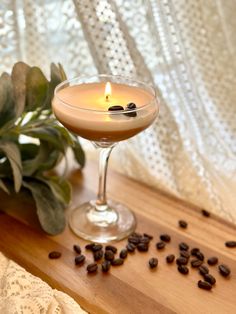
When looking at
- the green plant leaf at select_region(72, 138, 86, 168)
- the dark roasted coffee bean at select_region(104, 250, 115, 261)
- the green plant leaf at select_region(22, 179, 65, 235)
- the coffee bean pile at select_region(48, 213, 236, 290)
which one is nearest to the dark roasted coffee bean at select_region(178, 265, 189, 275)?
the coffee bean pile at select_region(48, 213, 236, 290)

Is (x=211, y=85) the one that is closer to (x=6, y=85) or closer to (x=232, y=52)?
(x=232, y=52)

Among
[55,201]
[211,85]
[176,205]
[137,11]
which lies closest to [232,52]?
[211,85]

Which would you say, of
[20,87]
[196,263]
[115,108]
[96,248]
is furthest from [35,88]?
[196,263]

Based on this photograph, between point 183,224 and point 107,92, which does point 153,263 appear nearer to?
point 183,224

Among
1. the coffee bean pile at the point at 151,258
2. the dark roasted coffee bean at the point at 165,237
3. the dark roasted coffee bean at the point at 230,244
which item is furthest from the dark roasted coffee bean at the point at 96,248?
the dark roasted coffee bean at the point at 230,244

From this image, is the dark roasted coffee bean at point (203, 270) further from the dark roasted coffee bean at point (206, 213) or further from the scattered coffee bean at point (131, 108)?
the scattered coffee bean at point (131, 108)
